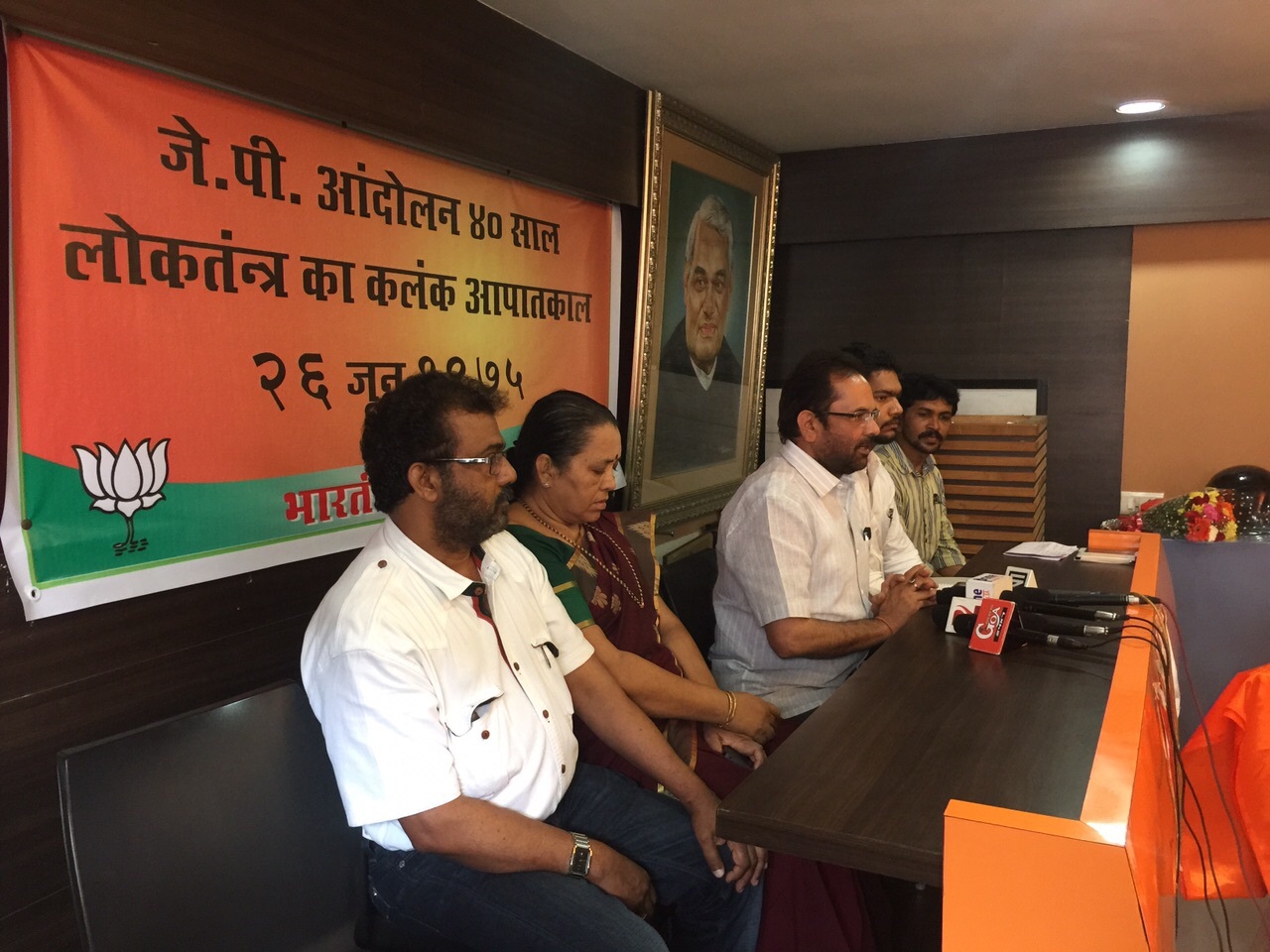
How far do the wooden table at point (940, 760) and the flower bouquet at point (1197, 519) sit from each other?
1.34m

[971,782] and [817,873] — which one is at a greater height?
[971,782]

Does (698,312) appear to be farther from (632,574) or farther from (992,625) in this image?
(992,625)

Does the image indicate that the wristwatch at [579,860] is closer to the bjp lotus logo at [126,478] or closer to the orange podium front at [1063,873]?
the orange podium front at [1063,873]

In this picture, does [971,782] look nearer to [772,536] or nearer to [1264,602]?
[772,536]

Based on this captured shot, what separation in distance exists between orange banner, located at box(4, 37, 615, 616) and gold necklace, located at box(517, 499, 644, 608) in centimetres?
45

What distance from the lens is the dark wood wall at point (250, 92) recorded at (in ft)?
5.38

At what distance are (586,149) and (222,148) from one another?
142 centimetres

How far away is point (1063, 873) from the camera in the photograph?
0.96 metres

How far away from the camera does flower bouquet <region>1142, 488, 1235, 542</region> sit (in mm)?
3041

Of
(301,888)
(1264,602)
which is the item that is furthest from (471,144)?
(1264,602)

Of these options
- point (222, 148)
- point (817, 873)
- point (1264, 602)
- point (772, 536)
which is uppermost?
point (222, 148)

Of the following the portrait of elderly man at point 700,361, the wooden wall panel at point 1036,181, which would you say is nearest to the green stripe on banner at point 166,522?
the portrait of elderly man at point 700,361

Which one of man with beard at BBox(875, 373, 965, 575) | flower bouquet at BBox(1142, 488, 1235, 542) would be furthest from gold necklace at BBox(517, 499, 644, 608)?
flower bouquet at BBox(1142, 488, 1235, 542)

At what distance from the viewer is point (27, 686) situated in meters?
1.64
